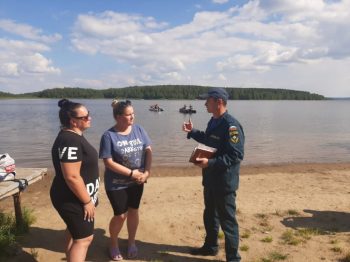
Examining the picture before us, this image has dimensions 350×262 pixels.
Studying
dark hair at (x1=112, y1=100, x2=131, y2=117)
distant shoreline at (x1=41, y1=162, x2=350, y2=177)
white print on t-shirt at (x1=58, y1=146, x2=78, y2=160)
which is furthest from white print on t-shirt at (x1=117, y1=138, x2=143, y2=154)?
distant shoreline at (x1=41, y1=162, x2=350, y2=177)

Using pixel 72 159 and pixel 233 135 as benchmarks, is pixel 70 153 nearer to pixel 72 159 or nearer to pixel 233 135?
pixel 72 159

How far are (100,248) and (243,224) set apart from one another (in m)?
2.54

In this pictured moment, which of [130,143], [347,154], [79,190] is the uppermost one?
[130,143]

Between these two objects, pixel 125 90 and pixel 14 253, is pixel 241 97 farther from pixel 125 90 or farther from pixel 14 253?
pixel 14 253

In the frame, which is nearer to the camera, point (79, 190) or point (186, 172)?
point (79, 190)

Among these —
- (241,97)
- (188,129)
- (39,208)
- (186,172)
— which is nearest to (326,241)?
(188,129)

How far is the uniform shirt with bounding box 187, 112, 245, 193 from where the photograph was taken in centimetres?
462

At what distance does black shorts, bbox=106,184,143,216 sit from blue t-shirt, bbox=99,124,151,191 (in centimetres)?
7

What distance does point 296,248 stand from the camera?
5625 millimetres

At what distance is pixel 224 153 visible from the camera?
4719 millimetres

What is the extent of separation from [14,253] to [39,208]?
2.82m

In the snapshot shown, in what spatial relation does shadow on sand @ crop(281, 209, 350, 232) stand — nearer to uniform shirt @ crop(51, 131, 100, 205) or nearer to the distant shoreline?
uniform shirt @ crop(51, 131, 100, 205)

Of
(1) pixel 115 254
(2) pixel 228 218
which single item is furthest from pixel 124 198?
(2) pixel 228 218

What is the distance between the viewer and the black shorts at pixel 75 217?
12.5 feet
